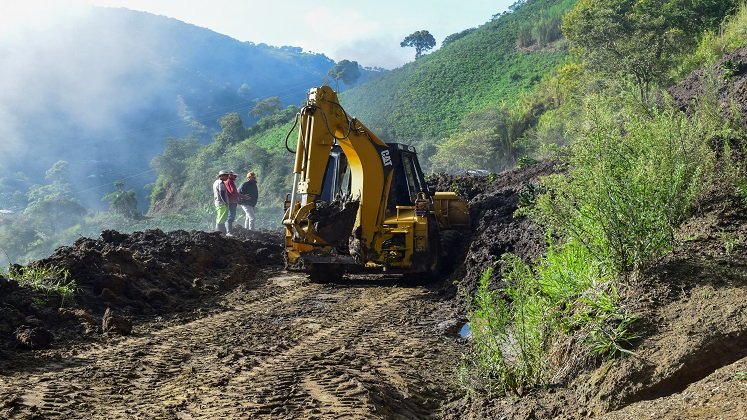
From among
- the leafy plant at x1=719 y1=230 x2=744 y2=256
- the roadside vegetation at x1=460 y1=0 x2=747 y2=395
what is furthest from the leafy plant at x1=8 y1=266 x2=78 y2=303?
the leafy plant at x1=719 y1=230 x2=744 y2=256

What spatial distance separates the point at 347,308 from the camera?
9.34 m

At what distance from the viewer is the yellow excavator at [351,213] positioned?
36.4 feet

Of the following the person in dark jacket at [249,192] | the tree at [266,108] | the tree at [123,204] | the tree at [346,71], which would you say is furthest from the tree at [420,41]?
the person in dark jacket at [249,192]

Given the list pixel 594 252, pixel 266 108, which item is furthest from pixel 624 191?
pixel 266 108

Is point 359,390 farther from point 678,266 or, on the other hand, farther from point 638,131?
point 638,131

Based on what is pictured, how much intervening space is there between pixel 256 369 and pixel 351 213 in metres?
5.50

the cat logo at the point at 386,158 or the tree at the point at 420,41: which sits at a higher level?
the tree at the point at 420,41

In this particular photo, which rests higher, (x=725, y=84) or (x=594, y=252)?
(x=725, y=84)

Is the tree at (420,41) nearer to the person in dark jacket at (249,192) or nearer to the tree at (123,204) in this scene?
the tree at (123,204)

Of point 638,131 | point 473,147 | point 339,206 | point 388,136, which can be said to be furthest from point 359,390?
point 388,136

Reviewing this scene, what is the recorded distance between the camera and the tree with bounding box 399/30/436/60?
10181 centimetres

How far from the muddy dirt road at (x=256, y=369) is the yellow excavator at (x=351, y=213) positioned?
1911 millimetres

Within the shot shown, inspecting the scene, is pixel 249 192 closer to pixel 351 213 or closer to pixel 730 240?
pixel 351 213

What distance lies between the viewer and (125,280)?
9.55m
